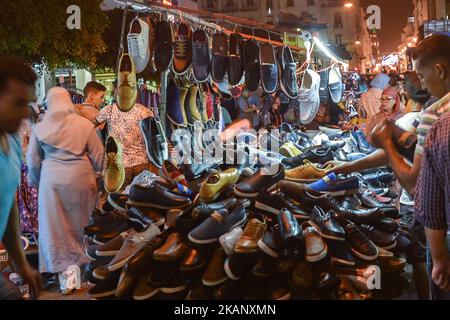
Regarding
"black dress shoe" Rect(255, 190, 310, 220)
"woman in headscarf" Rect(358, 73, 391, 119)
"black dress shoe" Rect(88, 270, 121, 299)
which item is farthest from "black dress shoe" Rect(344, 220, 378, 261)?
"woman in headscarf" Rect(358, 73, 391, 119)

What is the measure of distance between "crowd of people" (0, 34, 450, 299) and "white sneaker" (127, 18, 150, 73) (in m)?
0.75

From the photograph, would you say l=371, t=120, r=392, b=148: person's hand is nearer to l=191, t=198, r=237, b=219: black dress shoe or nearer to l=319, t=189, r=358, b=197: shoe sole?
l=319, t=189, r=358, b=197: shoe sole

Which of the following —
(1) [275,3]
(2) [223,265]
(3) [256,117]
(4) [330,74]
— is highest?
(1) [275,3]

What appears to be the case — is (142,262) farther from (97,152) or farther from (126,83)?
(126,83)

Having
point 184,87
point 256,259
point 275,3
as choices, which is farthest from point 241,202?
point 275,3

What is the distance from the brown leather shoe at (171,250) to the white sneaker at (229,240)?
0.78 ft

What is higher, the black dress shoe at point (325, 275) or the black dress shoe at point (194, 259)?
the black dress shoe at point (194, 259)

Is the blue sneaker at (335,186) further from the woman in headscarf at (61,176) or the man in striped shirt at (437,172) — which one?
the woman in headscarf at (61,176)

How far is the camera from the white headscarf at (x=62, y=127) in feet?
14.1

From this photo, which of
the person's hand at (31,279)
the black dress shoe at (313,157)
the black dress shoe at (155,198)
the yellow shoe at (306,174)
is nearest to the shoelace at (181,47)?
the black dress shoe at (313,157)

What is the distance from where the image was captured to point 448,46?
2.17 m

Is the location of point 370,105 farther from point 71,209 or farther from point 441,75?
point 441,75

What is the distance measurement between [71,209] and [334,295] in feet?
8.35

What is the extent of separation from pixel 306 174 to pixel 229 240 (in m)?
1.02
